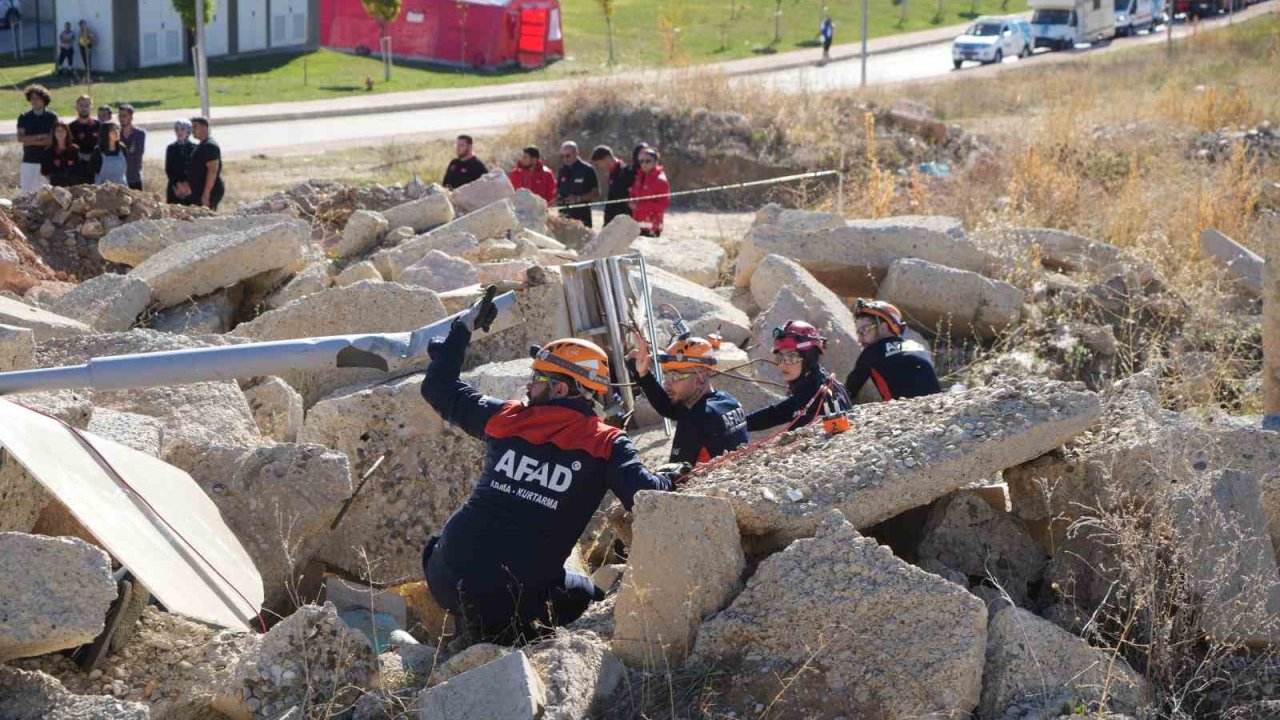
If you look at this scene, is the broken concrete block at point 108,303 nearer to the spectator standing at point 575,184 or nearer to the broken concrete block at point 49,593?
the broken concrete block at point 49,593

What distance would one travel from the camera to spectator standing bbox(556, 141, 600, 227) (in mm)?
13617

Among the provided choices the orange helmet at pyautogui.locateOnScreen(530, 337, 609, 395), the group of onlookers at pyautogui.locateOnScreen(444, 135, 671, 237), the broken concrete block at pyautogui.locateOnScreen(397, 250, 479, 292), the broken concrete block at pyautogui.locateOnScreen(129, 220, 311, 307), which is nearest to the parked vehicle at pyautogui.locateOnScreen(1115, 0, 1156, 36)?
the group of onlookers at pyautogui.locateOnScreen(444, 135, 671, 237)

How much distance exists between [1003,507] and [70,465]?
143 inches

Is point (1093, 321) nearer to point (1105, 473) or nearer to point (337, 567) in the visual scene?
point (1105, 473)

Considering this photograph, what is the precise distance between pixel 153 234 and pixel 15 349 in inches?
154

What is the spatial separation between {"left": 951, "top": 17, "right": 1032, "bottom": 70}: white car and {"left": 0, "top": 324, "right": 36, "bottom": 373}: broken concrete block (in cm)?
3107

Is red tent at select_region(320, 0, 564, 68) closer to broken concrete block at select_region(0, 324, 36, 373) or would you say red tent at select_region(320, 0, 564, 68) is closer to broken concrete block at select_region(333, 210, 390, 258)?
broken concrete block at select_region(333, 210, 390, 258)

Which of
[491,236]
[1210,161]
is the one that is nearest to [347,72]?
[1210,161]

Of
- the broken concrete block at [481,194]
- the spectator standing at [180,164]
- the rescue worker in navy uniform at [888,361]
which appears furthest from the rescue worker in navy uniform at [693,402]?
the spectator standing at [180,164]

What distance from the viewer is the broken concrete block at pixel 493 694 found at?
412 centimetres

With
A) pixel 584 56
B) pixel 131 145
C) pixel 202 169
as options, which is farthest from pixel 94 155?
pixel 584 56

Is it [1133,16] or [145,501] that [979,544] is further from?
[1133,16]

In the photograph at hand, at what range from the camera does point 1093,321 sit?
34.9 ft

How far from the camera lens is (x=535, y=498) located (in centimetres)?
517
